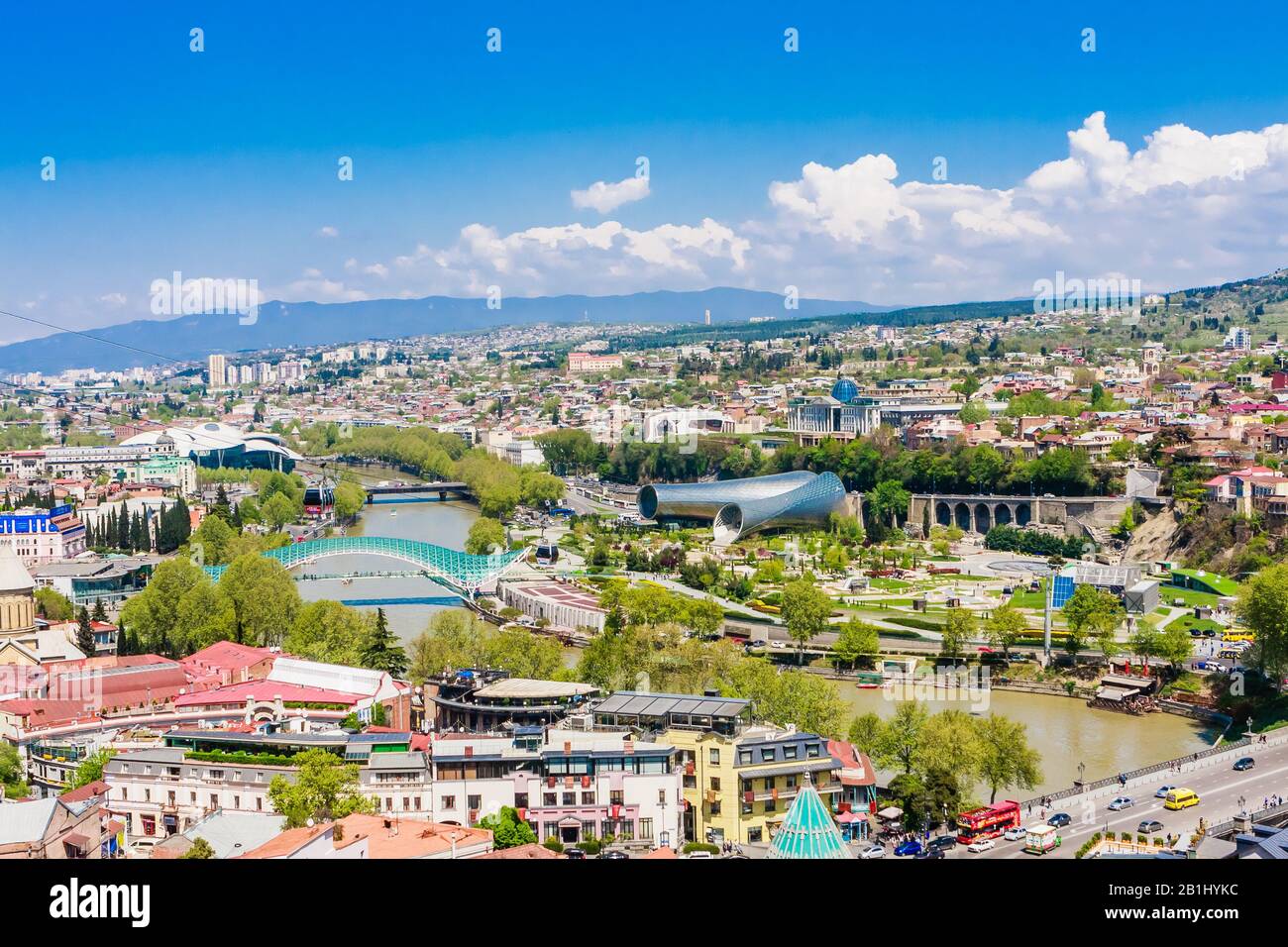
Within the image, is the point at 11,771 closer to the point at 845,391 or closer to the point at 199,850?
the point at 199,850

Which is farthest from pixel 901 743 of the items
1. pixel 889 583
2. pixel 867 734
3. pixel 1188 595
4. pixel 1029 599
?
pixel 889 583

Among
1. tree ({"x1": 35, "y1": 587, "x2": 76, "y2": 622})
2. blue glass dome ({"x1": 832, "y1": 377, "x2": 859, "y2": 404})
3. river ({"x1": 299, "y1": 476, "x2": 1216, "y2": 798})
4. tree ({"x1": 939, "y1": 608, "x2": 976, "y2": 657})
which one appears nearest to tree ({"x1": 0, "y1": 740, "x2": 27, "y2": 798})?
river ({"x1": 299, "y1": 476, "x2": 1216, "y2": 798})

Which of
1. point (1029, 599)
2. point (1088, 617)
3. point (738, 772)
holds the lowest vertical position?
point (1029, 599)

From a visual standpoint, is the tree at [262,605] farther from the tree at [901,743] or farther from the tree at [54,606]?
the tree at [901,743]

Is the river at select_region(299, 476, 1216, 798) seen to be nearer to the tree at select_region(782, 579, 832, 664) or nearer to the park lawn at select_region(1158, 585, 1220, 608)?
the tree at select_region(782, 579, 832, 664)

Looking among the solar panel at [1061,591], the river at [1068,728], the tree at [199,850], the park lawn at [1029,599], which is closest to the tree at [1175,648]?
the river at [1068,728]

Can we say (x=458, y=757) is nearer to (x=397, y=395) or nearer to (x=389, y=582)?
(x=389, y=582)
